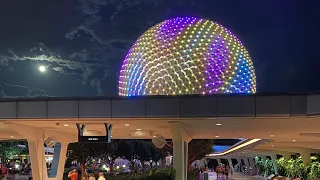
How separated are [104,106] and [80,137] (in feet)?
12.0

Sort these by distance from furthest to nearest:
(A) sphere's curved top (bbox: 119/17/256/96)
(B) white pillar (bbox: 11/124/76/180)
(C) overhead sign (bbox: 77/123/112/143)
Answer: (A) sphere's curved top (bbox: 119/17/256/96)
(B) white pillar (bbox: 11/124/76/180)
(C) overhead sign (bbox: 77/123/112/143)

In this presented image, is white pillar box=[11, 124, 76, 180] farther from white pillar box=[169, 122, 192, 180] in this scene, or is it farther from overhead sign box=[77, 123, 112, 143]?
white pillar box=[169, 122, 192, 180]

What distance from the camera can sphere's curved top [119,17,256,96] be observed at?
3184cm

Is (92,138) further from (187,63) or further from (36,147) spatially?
(187,63)

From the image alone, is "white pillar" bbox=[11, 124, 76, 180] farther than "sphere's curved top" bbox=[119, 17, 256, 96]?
No

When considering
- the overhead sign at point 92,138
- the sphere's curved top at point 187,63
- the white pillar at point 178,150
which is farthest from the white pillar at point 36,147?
the sphere's curved top at point 187,63

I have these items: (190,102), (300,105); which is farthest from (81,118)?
(300,105)

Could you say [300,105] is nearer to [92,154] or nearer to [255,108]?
[255,108]

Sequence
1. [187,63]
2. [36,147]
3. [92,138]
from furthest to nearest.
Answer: [187,63] → [36,147] → [92,138]

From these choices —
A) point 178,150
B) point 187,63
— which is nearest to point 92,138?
point 178,150

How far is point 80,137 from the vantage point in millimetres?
23406

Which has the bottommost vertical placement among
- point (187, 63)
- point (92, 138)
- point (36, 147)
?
point (36, 147)

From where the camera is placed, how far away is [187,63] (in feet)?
108

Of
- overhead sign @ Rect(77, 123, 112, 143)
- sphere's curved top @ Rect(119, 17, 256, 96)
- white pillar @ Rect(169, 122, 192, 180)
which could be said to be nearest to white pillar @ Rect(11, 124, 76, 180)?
overhead sign @ Rect(77, 123, 112, 143)
